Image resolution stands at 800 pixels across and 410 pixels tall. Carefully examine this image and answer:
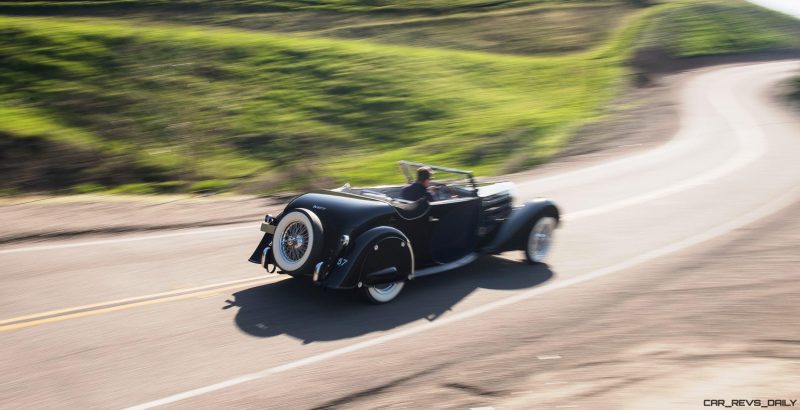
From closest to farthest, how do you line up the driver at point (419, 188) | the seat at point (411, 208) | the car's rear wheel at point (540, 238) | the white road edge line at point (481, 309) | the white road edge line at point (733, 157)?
the white road edge line at point (481, 309), the seat at point (411, 208), the driver at point (419, 188), the car's rear wheel at point (540, 238), the white road edge line at point (733, 157)

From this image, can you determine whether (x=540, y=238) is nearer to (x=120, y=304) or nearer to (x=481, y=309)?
(x=481, y=309)

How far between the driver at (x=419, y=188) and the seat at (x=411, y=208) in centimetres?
30

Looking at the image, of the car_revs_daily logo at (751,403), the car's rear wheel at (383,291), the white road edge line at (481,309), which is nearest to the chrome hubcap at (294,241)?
the car's rear wheel at (383,291)

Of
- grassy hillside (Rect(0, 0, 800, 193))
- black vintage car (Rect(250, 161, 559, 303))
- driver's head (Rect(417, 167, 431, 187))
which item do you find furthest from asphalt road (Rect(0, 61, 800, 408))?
grassy hillside (Rect(0, 0, 800, 193))

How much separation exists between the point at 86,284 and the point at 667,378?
270 inches

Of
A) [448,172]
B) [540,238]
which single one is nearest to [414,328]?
[448,172]

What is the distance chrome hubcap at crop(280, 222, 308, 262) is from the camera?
843 cm

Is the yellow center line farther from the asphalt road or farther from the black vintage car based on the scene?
the black vintage car

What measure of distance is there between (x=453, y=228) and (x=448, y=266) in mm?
512

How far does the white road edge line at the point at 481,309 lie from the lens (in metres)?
6.43

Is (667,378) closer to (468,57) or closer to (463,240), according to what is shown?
(463,240)

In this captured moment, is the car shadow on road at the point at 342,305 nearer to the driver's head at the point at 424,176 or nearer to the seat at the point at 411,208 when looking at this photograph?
the seat at the point at 411,208

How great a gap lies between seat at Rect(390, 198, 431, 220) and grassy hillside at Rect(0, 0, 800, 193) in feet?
25.6

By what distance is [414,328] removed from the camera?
8031 mm
